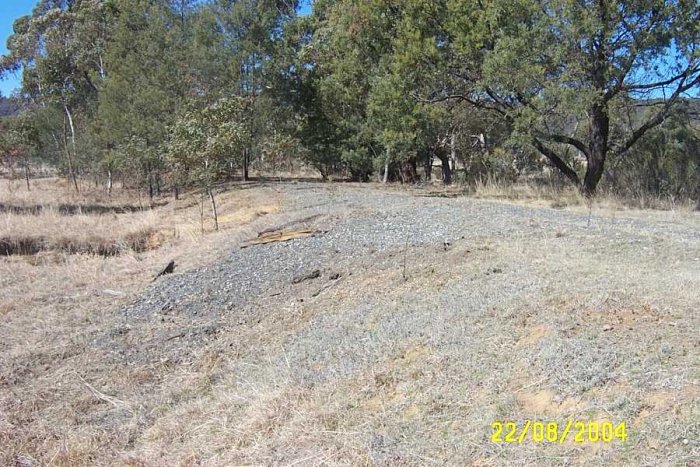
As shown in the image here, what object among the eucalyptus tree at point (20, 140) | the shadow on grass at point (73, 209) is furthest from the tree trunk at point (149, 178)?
the eucalyptus tree at point (20, 140)

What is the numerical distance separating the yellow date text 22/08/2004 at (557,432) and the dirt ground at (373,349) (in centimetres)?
3

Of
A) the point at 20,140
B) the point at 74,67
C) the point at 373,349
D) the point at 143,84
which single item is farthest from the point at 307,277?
the point at 74,67

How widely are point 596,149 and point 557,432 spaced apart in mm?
13316

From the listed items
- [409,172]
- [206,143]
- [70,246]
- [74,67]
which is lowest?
[70,246]

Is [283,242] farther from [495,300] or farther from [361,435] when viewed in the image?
[361,435]

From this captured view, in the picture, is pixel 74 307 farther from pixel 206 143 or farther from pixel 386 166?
pixel 386 166

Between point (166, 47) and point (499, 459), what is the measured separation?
2383 centimetres

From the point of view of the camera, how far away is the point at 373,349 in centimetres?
481

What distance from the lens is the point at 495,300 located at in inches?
201

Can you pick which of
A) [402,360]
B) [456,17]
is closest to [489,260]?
[402,360]

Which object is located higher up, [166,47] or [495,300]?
[166,47]

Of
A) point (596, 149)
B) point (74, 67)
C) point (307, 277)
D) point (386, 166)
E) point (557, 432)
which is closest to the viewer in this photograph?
point (557, 432)

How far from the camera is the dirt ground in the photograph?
11.3ft

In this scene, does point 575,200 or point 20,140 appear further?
point 20,140
